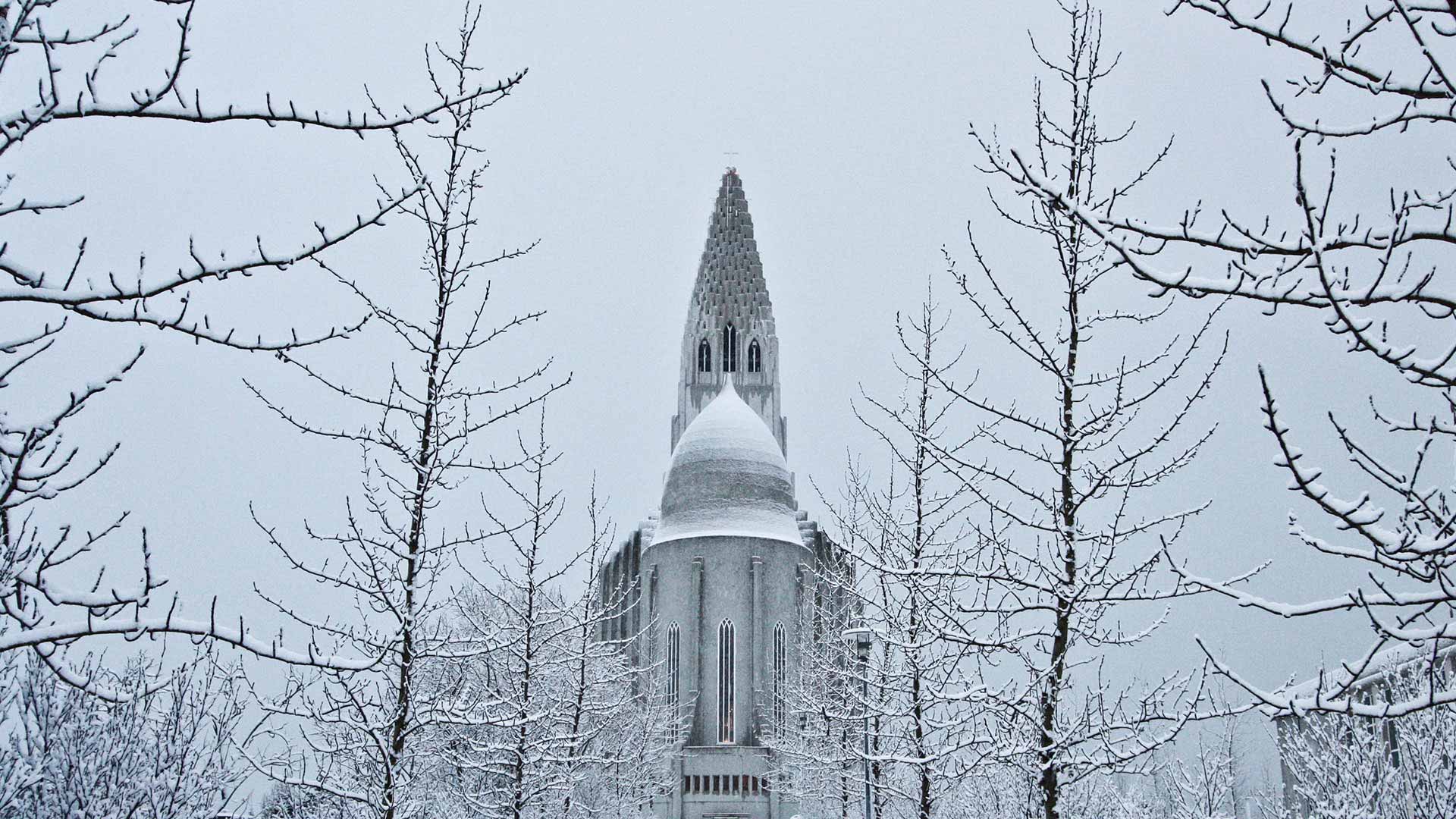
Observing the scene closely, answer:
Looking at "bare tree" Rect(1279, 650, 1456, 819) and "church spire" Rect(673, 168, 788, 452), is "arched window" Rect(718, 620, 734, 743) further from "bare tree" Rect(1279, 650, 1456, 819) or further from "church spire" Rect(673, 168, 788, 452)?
"church spire" Rect(673, 168, 788, 452)

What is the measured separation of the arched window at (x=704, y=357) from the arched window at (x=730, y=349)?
0.89m

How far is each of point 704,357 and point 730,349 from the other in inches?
70.3

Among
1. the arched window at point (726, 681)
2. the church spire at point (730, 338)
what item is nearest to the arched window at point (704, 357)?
the church spire at point (730, 338)

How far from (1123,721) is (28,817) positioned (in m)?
14.6

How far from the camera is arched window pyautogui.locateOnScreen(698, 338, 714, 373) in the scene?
78562 mm

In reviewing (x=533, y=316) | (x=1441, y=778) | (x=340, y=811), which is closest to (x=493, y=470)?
(x=533, y=316)

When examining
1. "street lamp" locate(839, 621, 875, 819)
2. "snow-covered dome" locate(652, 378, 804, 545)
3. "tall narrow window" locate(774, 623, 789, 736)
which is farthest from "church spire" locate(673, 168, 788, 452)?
"street lamp" locate(839, 621, 875, 819)

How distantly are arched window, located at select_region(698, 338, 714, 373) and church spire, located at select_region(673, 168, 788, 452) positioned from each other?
5 centimetres

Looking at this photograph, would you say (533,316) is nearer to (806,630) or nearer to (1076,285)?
(1076,285)

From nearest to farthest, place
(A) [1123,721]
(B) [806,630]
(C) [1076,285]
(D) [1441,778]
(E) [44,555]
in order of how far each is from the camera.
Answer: (E) [44,555]
(A) [1123,721]
(C) [1076,285]
(D) [1441,778]
(B) [806,630]

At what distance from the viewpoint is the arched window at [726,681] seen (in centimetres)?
4494

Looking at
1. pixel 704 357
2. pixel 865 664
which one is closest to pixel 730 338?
pixel 704 357

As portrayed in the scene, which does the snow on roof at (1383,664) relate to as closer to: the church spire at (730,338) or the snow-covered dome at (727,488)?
the snow-covered dome at (727,488)

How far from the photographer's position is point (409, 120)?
5.25m
